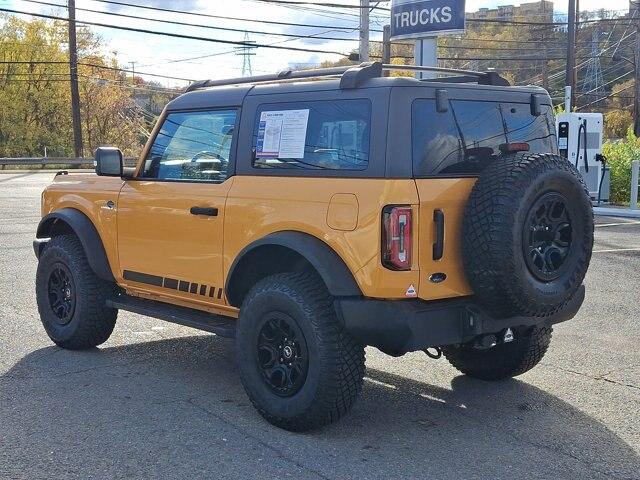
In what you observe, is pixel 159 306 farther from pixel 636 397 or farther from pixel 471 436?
pixel 636 397

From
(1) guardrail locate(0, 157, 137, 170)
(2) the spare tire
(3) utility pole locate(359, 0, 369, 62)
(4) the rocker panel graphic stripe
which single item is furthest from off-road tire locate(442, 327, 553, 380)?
(1) guardrail locate(0, 157, 137, 170)

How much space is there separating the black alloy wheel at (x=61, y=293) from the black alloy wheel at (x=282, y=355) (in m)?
2.22

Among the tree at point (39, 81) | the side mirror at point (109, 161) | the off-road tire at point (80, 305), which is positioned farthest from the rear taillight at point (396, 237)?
the tree at point (39, 81)

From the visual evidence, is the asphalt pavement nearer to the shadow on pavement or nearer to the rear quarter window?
the shadow on pavement

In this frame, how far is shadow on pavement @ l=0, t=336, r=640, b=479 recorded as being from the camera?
154 inches

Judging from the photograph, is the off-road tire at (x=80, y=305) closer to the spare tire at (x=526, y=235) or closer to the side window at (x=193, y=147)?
the side window at (x=193, y=147)

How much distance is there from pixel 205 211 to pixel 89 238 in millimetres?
1373

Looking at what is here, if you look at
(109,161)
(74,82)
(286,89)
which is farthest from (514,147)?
(74,82)

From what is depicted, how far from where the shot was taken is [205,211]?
5016 millimetres

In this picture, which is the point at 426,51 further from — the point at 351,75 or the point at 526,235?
the point at 526,235

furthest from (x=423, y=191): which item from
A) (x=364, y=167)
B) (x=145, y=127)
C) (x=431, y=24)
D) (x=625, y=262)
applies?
(x=145, y=127)

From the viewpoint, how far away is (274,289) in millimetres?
4434

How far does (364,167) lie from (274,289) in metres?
0.86

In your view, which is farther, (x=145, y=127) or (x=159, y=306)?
(x=145, y=127)
